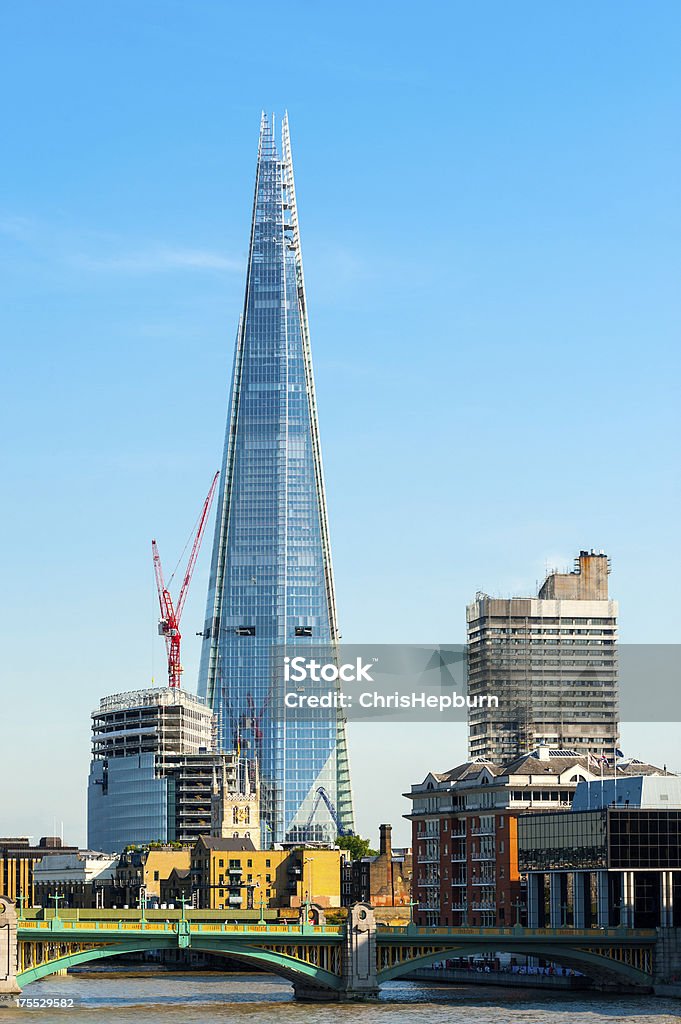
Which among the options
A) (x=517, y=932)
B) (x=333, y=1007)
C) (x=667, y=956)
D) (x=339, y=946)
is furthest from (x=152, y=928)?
(x=667, y=956)

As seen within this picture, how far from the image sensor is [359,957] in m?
148

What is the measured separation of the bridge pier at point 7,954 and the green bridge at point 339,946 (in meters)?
0.11

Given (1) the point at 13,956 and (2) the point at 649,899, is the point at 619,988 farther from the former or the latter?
(1) the point at 13,956

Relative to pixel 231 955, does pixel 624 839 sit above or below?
above

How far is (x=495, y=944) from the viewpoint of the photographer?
150500 millimetres

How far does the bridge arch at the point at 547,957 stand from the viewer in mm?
149500

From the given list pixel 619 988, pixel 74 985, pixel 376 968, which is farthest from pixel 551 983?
pixel 74 985

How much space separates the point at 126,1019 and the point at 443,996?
36.2 metres

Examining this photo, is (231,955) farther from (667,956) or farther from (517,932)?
(667,956)

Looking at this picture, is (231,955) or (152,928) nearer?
(231,955)

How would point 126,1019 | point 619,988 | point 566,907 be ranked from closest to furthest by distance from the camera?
1. point 126,1019
2. point 619,988
3. point 566,907

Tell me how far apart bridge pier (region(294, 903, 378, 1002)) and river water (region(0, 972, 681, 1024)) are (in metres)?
1.89

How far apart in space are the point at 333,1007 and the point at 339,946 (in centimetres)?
695

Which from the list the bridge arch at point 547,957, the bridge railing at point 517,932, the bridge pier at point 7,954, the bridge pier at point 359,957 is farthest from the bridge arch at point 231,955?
the bridge railing at point 517,932
